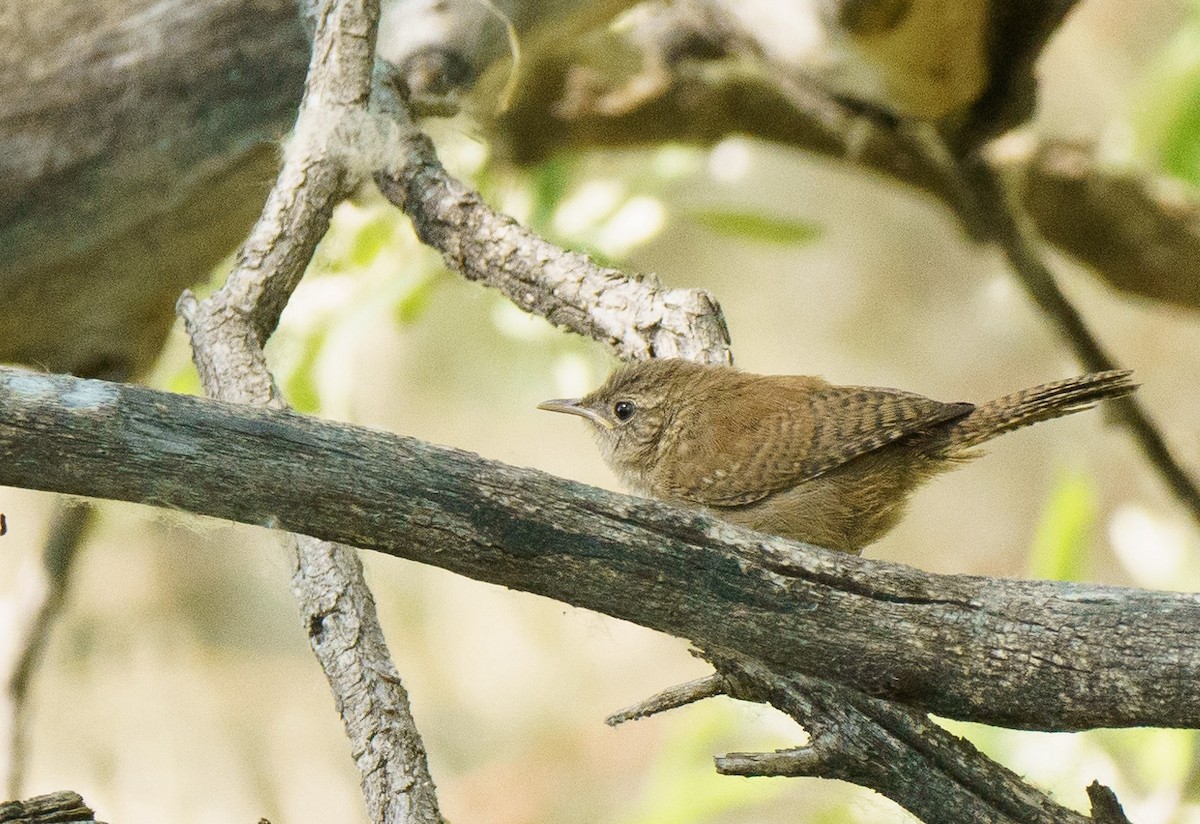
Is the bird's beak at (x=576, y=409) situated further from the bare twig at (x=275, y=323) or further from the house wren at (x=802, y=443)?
the bare twig at (x=275, y=323)

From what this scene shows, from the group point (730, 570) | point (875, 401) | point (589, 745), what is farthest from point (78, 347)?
point (589, 745)

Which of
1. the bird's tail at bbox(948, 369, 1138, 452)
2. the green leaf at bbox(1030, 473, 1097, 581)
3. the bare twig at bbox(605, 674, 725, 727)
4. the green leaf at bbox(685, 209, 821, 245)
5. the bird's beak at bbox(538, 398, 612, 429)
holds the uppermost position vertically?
the green leaf at bbox(685, 209, 821, 245)

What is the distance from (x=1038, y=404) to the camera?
2.26 m

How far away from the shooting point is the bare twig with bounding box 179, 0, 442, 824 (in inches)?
72.5

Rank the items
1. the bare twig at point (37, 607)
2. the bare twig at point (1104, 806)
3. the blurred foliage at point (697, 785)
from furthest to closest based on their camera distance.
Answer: the blurred foliage at point (697, 785) → the bare twig at point (37, 607) → the bare twig at point (1104, 806)

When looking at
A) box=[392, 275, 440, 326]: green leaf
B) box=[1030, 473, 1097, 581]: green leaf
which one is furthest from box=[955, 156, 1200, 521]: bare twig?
box=[392, 275, 440, 326]: green leaf

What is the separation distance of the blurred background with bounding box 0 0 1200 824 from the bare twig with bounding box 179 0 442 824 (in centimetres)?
19

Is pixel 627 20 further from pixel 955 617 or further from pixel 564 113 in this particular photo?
pixel 955 617

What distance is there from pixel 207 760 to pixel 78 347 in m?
2.46

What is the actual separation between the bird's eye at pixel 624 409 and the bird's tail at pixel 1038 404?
752 mm

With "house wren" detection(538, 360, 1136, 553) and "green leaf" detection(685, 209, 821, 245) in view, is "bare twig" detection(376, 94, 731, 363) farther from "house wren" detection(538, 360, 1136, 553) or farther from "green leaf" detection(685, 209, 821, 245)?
"green leaf" detection(685, 209, 821, 245)

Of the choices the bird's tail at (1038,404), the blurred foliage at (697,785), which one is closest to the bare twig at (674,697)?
the bird's tail at (1038,404)

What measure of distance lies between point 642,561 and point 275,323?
1.36m

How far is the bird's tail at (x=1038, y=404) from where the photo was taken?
7.04 ft
